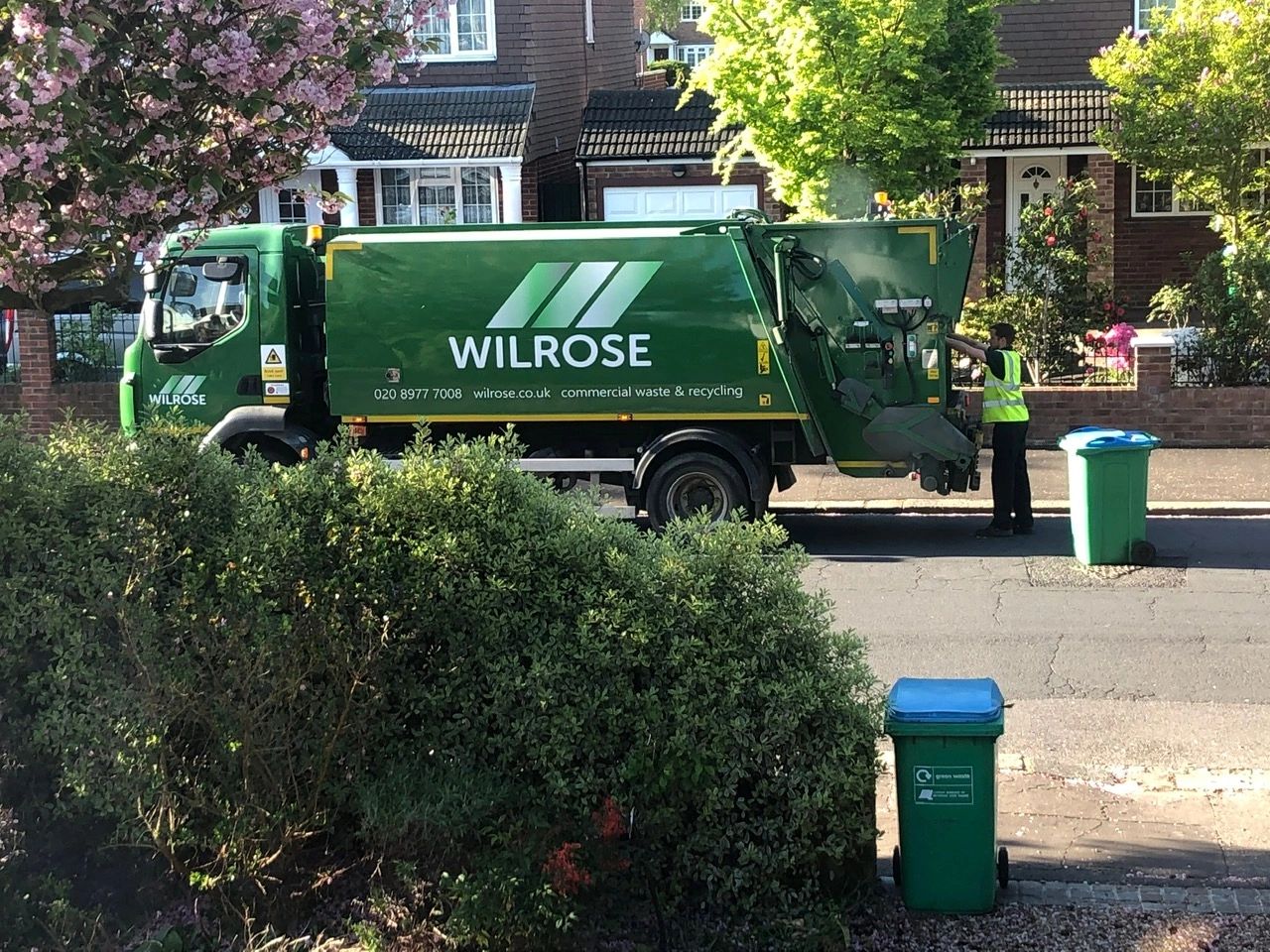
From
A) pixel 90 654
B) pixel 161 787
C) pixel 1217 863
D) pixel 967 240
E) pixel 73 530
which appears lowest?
pixel 1217 863

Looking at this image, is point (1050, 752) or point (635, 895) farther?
point (1050, 752)

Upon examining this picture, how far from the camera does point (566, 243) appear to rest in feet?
38.8

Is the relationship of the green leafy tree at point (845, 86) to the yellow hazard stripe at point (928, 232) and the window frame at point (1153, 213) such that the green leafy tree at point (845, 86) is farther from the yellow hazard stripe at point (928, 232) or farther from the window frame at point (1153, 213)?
the window frame at point (1153, 213)

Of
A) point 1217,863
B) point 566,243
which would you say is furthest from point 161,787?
point 566,243

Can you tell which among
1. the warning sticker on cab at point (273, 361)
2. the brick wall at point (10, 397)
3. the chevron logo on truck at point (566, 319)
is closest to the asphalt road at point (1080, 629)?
the chevron logo on truck at point (566, 319)

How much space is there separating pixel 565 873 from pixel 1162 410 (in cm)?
1276

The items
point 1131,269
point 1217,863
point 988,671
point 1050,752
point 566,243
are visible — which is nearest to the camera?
point 1217,863

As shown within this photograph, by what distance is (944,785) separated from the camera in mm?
4812

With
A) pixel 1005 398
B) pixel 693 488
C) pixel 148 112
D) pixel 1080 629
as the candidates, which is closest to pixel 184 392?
pixel 693 488

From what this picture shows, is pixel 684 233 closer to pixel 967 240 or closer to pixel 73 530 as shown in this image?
pixel 967 240

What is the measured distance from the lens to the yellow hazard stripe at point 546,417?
11.9 metres

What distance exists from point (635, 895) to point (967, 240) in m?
7.99

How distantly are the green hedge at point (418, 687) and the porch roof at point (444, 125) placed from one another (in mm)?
18486

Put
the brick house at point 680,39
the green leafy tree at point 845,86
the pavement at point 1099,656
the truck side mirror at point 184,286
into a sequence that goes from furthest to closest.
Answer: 1. the brick house at point 680,39
2. the green leafy tree at point 845,86
3. the truck side mirror at point 184,286
4. the pavement at point 1099,656
